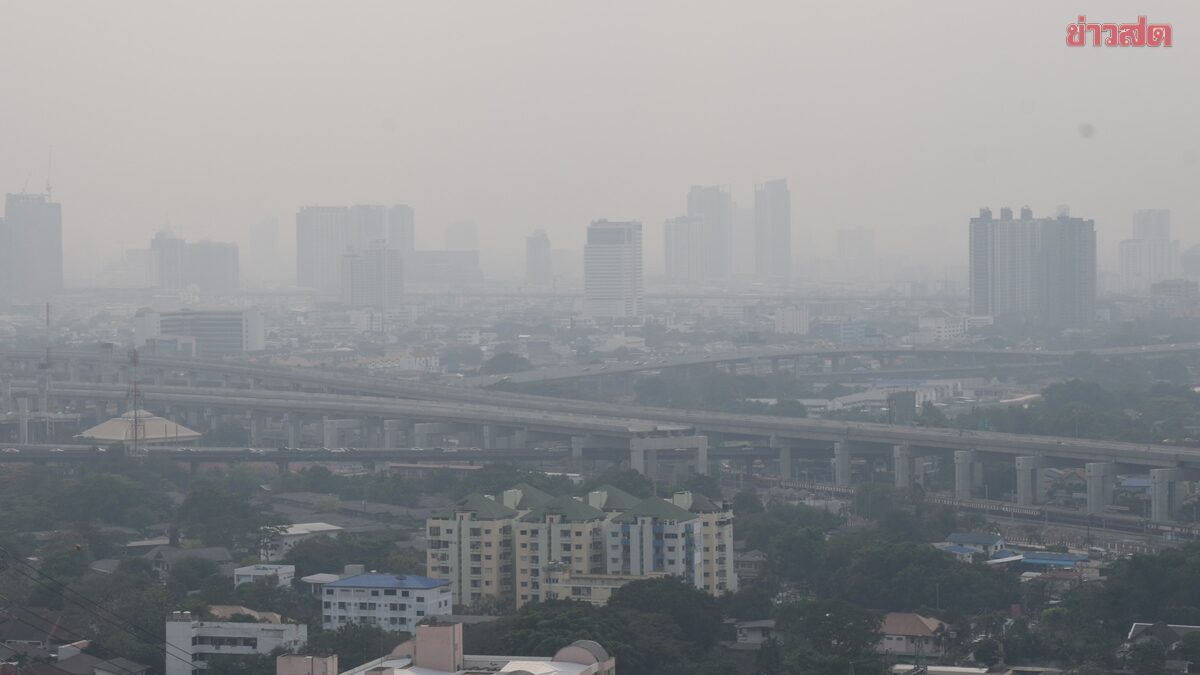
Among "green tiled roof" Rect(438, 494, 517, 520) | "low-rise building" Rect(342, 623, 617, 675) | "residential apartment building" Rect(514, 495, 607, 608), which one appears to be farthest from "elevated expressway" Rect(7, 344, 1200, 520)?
"low-rise building" Rect(342, 623, 617, 675)

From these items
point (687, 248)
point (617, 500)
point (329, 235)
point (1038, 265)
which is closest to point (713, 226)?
point (687, 248)

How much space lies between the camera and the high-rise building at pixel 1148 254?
85.7 metres

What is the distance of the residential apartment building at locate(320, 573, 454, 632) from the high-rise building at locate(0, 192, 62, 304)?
67519 millimetres

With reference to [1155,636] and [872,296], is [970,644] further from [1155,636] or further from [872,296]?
[872,296]

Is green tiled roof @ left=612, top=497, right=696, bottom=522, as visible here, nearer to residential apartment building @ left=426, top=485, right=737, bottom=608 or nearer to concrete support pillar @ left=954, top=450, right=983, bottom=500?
residential apartment building @ left=426, top=485, right=737, bottom=608

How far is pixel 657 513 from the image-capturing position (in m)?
16.2

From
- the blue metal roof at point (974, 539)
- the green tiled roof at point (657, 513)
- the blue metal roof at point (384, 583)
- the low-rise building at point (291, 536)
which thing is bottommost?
the blue metal roof at point (974, 539)

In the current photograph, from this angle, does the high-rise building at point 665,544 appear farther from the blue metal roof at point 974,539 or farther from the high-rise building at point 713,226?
the high-rise building at point 713,226

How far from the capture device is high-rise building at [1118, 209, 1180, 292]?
85.7 metres

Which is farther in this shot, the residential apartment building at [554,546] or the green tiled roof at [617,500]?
the green tiled roof at [617,500]

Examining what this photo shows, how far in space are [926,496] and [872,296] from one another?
6668cm

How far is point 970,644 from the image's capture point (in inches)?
553

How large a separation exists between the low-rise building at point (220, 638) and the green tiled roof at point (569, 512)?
9.95 feet

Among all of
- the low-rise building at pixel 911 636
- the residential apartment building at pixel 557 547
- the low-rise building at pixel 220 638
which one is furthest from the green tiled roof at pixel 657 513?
the low-rise building at pixel 220 638
